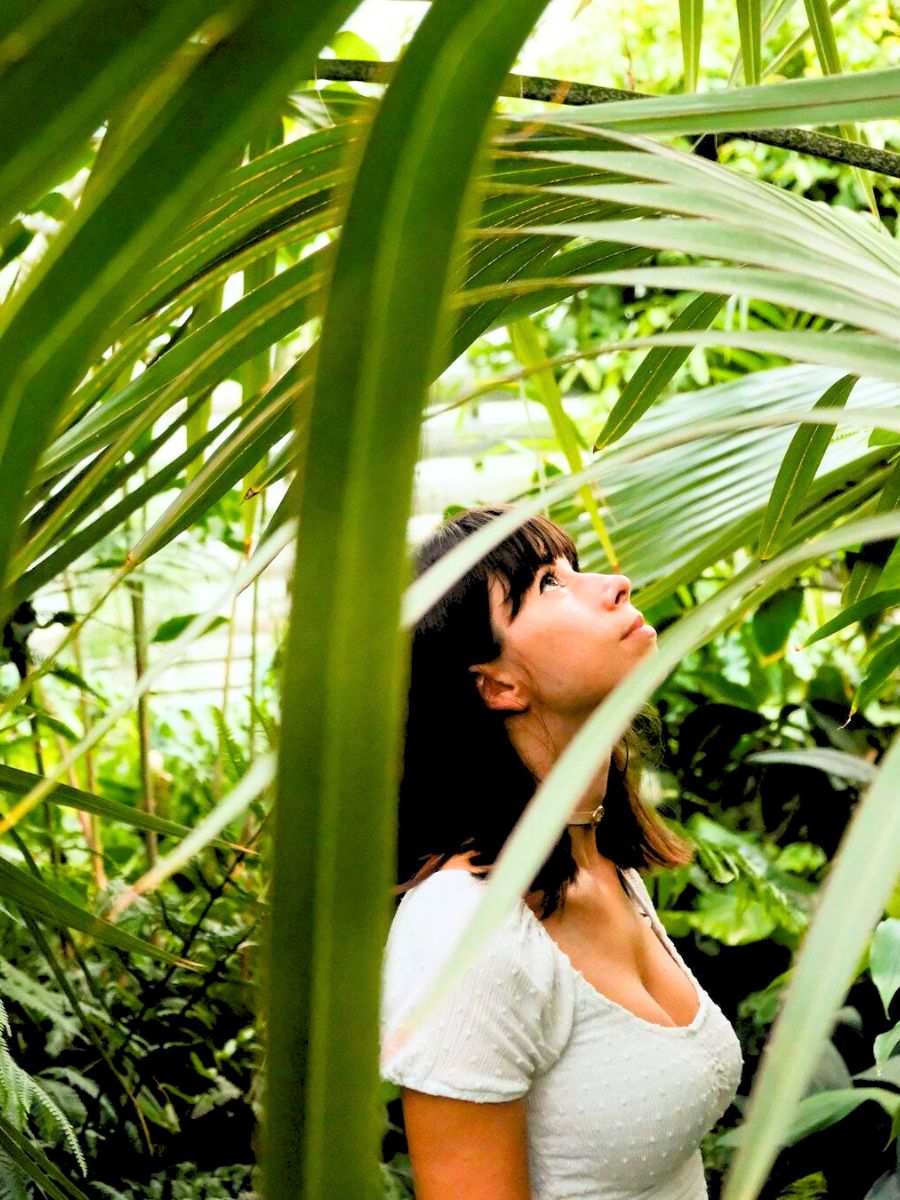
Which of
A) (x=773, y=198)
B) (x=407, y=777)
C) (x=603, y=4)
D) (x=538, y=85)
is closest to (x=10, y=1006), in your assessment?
(x=407, y=777)

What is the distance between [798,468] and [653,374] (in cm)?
10

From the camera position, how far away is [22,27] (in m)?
0.14

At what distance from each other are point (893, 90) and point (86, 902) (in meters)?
1.29

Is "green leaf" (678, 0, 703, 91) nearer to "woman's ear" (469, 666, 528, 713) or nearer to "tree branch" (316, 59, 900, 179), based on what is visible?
"tree branch" (316, 59, 900, 179)

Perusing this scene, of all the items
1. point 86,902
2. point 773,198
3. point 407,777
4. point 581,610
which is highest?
point 773,198

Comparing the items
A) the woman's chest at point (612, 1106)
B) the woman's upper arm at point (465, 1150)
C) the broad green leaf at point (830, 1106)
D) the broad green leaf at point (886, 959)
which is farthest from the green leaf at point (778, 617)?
the woman's upper arm at point (465, 1150)

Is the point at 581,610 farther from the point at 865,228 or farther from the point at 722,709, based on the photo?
the point at 722,709

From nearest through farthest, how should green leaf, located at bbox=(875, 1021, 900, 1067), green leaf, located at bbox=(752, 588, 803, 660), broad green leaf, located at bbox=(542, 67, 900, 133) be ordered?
broad green leaf, located at bbox=(542, 67, 900, 133)
green leaf, located at bbox=(875, 1021, 900, 1067)
green leaf, located at bbox=(752, 588, 803, 660)

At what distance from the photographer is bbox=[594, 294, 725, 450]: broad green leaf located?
0.59 metres

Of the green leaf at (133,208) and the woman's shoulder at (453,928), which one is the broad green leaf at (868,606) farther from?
the green leaf at (133,208)

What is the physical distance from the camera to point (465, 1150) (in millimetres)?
658

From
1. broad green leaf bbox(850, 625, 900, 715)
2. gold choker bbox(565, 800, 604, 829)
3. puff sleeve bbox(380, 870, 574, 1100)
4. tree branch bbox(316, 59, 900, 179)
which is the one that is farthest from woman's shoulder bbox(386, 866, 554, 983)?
tree branch bbox(316, 59, 900, 179)

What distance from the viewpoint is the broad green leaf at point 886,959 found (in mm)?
842

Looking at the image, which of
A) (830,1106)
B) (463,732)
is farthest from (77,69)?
(830,1106)
